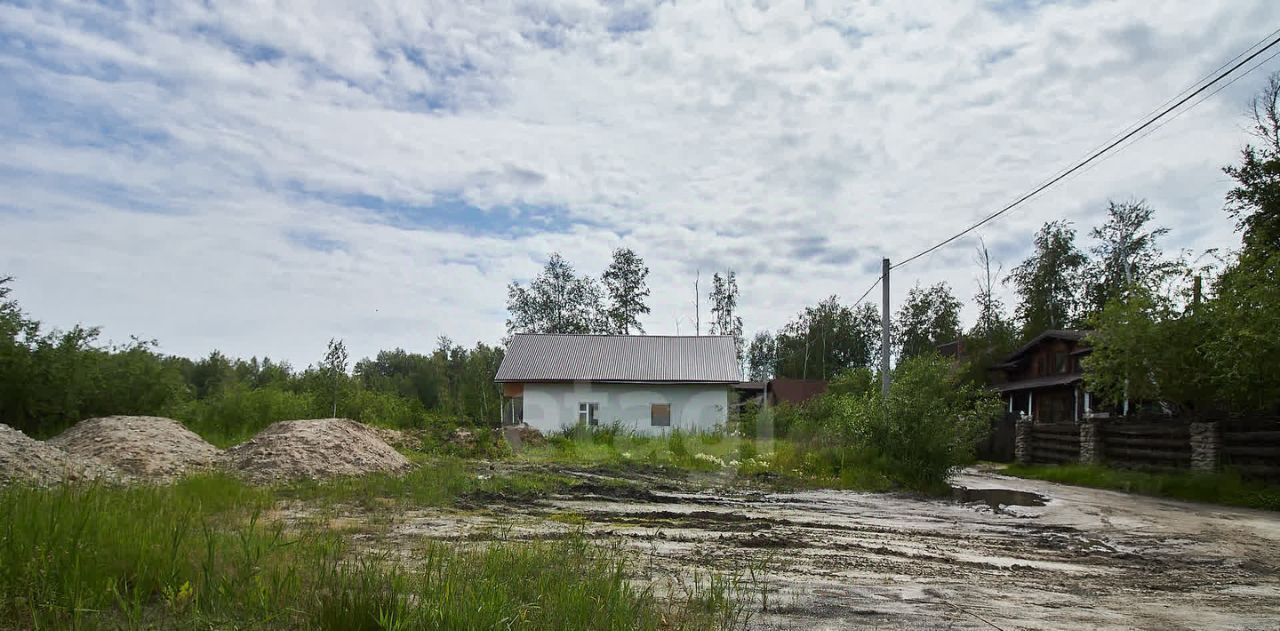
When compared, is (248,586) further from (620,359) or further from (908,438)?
(620,359)

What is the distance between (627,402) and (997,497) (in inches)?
962

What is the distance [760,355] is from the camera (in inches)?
3228

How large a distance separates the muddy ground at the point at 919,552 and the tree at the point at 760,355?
214 ft

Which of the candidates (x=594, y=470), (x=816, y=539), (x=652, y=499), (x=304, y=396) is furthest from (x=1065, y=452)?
(x=304, y=396)

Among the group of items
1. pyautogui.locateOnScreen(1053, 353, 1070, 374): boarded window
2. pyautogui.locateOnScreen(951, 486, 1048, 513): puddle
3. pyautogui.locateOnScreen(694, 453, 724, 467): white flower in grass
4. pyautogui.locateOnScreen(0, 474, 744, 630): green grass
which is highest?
pyautogui.locateOnScreen(1053, 353, 1070, 374): boarded window

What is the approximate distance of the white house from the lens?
39750 mm

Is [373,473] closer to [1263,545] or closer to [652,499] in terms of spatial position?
[652,499]

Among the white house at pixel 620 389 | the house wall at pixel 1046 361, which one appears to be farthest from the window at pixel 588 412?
the house wall at pixel 1046 361

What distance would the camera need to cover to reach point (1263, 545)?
9.88m

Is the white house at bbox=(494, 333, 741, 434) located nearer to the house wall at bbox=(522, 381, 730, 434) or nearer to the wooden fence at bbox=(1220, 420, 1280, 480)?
the house wall at bbox=(522, 381, 730, 434)

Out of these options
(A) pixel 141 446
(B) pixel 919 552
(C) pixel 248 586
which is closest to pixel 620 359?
(A) pixel 141 446

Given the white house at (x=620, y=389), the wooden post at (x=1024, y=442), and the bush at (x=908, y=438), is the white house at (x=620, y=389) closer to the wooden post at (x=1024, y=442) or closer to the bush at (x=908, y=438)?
the wooden post at (x=1024, y=442)

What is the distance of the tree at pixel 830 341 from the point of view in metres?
74.3

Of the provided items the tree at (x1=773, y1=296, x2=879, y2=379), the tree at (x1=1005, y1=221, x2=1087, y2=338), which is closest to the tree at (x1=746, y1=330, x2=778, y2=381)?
the tree at (x1=773, y1=296, x2=879, y2=379)
